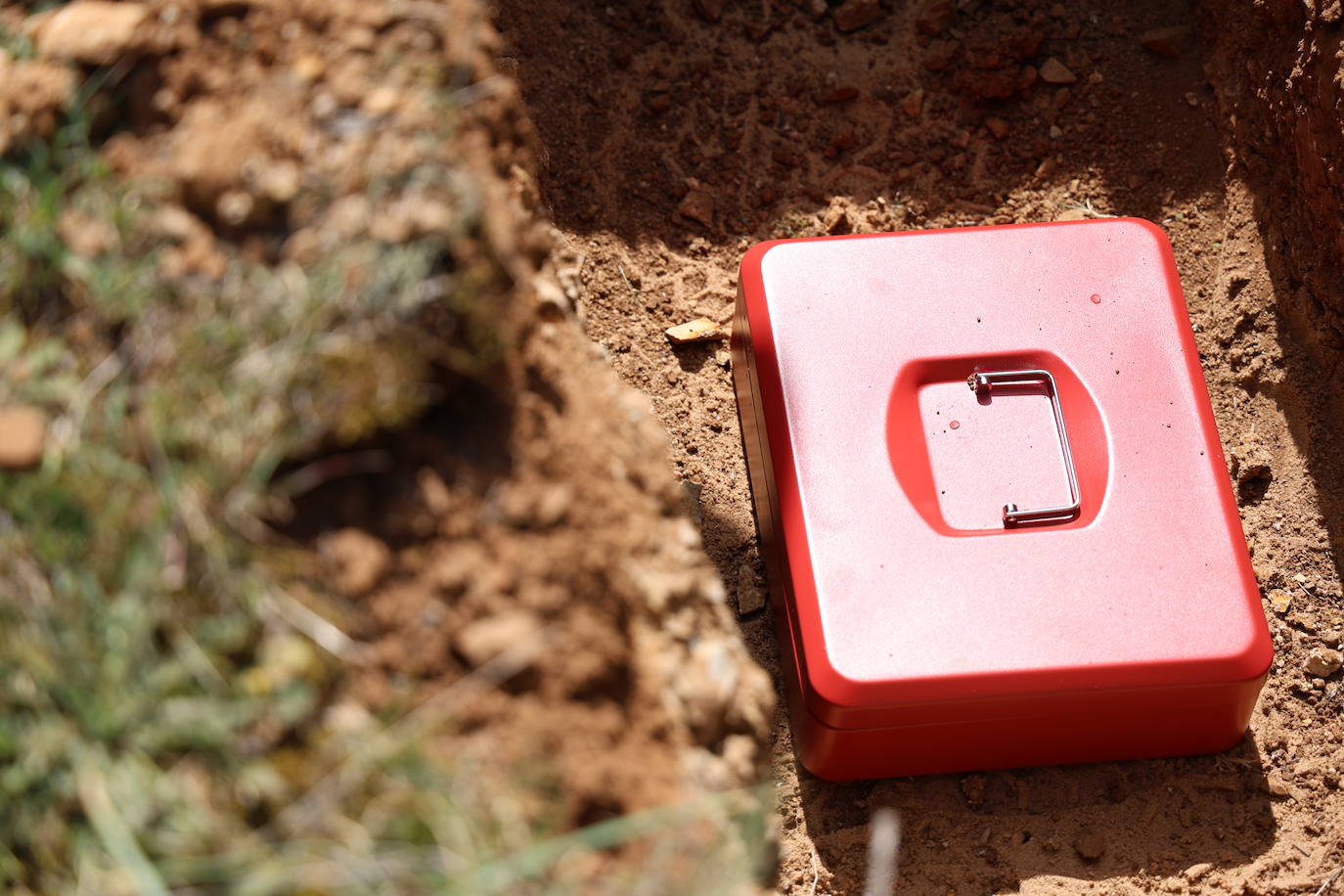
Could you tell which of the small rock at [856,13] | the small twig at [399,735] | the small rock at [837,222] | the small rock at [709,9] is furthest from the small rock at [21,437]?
the small rock at [856,13]

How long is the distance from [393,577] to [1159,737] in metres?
1.50

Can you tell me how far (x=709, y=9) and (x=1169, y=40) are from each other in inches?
42.4

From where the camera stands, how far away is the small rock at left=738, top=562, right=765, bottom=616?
2.10 m

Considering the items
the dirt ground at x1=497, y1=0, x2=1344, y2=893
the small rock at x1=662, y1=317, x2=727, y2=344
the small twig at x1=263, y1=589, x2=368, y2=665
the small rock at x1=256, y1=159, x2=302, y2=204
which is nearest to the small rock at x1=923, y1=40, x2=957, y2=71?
the dirt ground at x1=497, y1=0, x2=1344, y2=893

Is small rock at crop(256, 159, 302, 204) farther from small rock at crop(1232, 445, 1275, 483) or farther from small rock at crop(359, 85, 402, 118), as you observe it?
small rock at crop(1232, 445, 1275, 483)

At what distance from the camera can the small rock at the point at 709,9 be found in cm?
252

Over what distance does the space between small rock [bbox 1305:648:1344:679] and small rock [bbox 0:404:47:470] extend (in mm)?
2212

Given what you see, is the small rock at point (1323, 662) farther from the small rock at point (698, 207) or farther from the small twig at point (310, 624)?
the small twig at point (310, 624)

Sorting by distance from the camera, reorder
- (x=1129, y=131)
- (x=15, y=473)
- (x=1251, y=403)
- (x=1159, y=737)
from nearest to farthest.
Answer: (x=15, y=473) → (x=1159, y=737) → (x=1251, y=403) → (x=1129, y=131)

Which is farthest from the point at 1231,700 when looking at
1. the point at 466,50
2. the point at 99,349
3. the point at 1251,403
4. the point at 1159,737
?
the point at 99,349

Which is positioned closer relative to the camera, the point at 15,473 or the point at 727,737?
the point at 15,473

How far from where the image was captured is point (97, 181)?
1089 mm

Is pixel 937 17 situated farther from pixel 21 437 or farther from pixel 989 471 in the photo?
pixel 21 437

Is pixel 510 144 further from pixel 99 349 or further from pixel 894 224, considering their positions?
pixel 894 224
